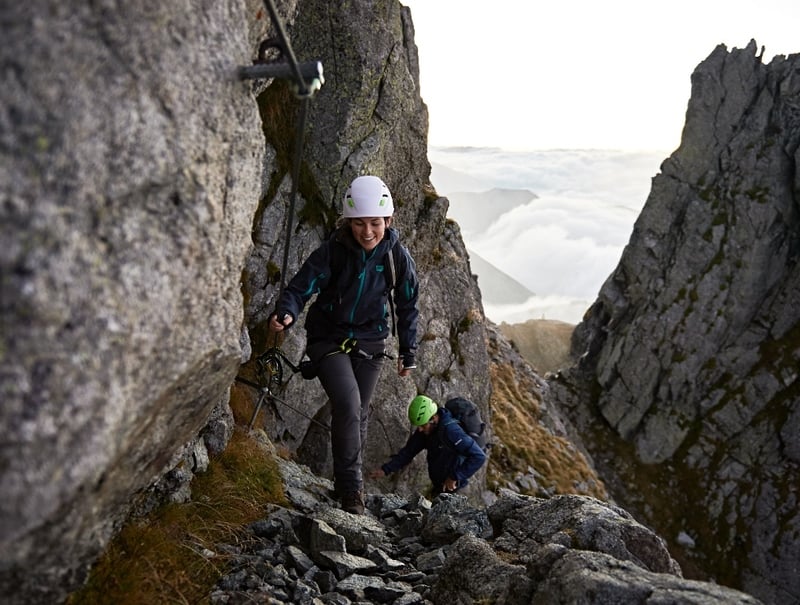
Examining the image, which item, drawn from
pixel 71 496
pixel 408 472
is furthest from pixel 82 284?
pixel 408 472

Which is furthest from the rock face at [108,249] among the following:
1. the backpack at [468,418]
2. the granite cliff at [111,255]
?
the backpack at [468,418]

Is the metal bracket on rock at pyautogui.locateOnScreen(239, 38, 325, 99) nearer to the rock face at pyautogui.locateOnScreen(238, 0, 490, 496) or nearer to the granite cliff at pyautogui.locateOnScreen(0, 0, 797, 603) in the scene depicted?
the granite cliff at pyautogui.locateOnScreen(0, 0, 797, 603)

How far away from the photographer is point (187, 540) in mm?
7242

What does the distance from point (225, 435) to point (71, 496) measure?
6360 mm

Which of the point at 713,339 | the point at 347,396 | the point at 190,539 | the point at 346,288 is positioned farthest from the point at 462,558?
the point at 713,339

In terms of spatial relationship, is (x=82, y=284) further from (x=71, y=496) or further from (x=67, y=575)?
(x=67, y=575)

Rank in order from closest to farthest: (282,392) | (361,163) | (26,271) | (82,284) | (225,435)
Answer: (26,271) → (82,284) → (225,435) → (282,392) → (361,163)

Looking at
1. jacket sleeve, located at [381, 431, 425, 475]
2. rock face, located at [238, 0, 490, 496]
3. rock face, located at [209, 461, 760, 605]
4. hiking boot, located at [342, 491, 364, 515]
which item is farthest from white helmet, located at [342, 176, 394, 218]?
jacket sleeve, located at [381, 431, 425, 475]

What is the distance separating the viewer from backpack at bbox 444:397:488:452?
48.9ft

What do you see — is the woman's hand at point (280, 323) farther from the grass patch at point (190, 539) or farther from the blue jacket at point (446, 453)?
the blue jacket at point (446, 453)

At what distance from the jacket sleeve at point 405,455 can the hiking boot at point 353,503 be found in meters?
4.30

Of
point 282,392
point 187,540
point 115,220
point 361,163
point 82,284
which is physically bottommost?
point 282,392

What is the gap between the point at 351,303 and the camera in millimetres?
10141

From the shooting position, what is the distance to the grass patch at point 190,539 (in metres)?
5.70
